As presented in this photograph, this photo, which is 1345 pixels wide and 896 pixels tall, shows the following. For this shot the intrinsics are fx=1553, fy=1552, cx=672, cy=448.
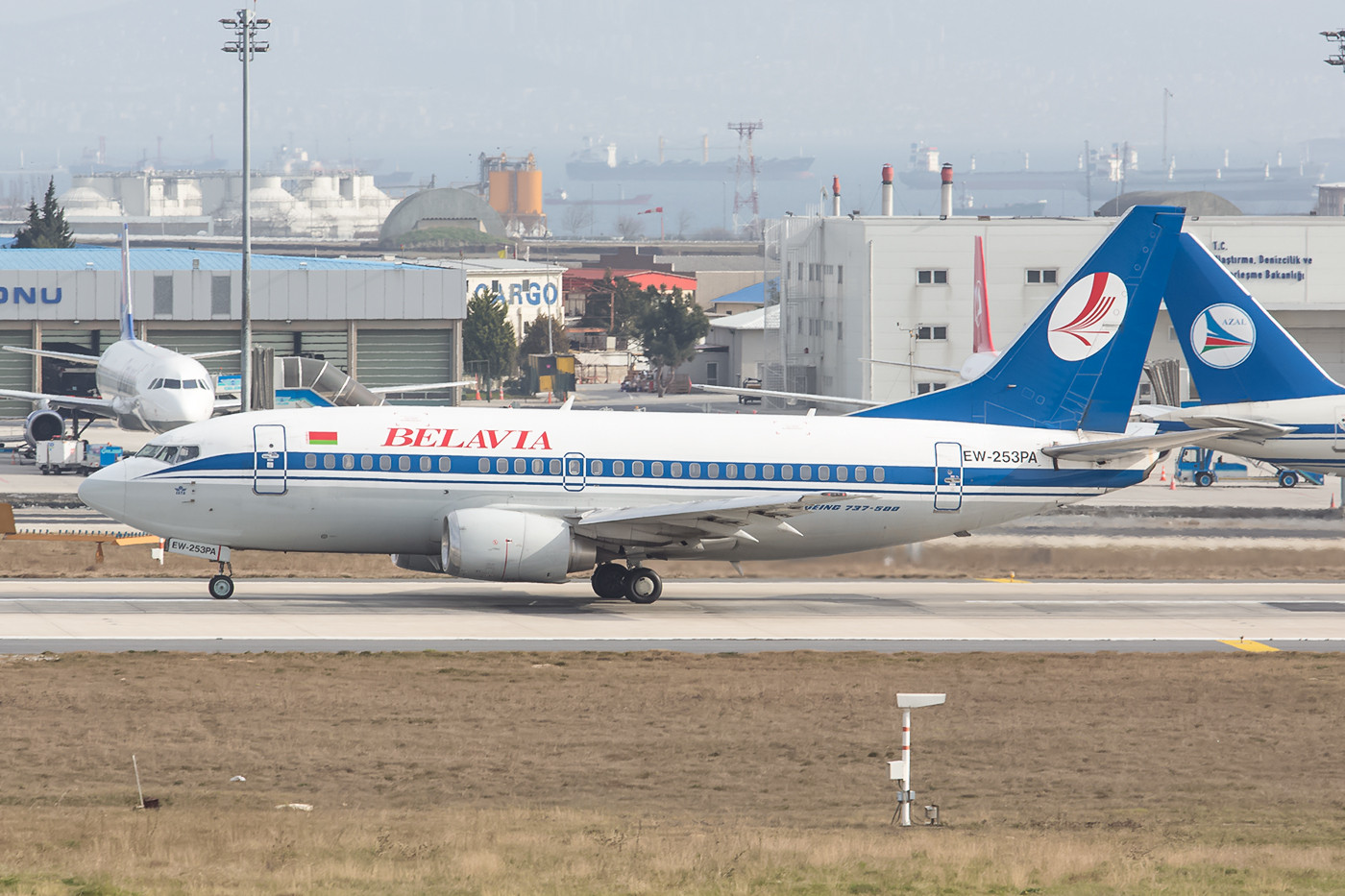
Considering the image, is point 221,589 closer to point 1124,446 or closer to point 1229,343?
point 1124,446

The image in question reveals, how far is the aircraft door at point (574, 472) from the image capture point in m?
38.2

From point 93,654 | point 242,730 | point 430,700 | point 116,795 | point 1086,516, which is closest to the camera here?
point 116,795

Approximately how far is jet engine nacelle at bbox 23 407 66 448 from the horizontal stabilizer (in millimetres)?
59897

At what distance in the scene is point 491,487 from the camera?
124ft

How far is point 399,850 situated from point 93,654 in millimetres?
15644

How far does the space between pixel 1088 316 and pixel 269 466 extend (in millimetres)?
21529

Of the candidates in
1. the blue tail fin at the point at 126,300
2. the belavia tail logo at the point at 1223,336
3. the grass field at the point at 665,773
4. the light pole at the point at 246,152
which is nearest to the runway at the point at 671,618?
the grass field at the point at 665,773

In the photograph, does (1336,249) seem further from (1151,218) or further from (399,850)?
(399,850)

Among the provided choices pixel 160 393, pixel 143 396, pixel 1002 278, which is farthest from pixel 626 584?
pixel 1002 278

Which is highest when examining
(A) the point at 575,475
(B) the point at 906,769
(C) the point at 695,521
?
(A) the point at 575,475

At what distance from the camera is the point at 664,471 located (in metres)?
38.8

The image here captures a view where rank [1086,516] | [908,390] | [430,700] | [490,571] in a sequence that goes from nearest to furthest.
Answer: [430,700] < [490,571] < [1086,516] < [908,390]

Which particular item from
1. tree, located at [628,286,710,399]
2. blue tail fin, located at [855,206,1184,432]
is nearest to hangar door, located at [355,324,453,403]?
tree, located at [628,286,710,399]

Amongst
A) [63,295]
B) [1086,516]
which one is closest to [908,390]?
[1086,516]
